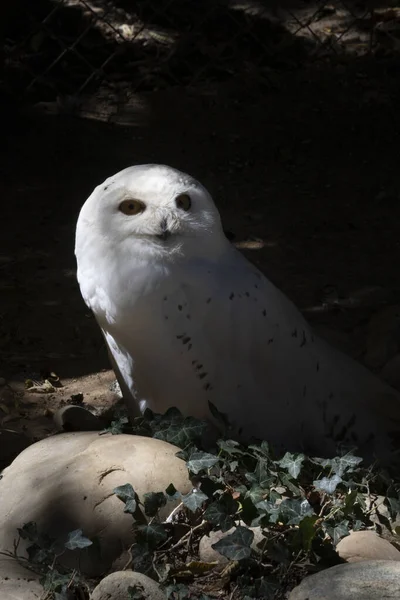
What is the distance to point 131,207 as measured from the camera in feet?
11.4

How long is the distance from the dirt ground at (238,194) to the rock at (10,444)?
0.08 m

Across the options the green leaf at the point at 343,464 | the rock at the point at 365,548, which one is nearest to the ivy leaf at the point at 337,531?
the rock at the point at 365,548

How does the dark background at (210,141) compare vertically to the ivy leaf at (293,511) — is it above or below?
above

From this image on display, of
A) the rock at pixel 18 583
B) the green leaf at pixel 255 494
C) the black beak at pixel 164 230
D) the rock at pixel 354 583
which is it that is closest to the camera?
the rock at pixel 354 583

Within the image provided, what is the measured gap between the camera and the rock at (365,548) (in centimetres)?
282

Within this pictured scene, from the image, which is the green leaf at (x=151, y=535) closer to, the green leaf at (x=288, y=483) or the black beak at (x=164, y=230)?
the green leaf at (x=288, y=483)

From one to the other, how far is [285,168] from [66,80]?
6.67ft

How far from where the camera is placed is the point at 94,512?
9.59 ft

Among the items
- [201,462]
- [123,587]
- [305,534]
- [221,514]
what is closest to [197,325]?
[201,462]

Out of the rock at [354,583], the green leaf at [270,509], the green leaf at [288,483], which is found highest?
the green leaf at [270,509]

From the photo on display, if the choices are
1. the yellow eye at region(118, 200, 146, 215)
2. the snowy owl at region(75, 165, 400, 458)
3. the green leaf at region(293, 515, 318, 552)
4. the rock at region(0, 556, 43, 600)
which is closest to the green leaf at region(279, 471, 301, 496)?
the green leaf at region(293, 515, 318, 552)

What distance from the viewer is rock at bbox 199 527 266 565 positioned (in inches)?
111

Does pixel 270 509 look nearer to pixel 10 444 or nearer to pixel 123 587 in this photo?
pixel 123 587

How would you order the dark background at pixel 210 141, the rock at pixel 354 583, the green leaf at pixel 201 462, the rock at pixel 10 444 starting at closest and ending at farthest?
1. the rock at pixel 354 583
2. the green leaf at pixel 201 462
3. the rock at pixel 10 444
4. the dark background at pixel 210 141
